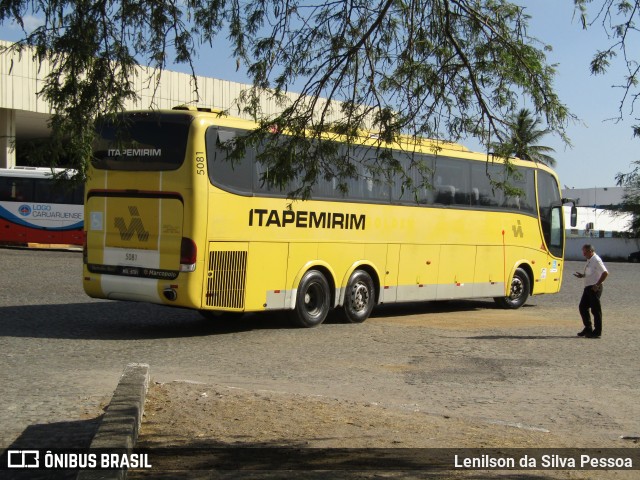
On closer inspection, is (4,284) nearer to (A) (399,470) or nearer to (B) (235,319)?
(B) (235,319)

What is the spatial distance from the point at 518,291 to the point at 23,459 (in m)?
17.0

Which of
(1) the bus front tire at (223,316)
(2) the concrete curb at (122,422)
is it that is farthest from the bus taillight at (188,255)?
(2) the concrete curb at (122,422)

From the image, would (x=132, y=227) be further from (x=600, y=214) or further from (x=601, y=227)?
(x=601, y=227)

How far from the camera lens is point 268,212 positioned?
15.7 metres

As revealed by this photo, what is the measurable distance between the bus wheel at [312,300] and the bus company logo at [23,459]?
31.2 feet

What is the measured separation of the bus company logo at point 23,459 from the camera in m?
6.84

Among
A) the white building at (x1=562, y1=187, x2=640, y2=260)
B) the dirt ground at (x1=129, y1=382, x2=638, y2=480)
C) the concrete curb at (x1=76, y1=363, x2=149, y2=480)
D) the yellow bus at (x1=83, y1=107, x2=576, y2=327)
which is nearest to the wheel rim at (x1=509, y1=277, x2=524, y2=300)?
the yellow bus at (x1=83, y1=107, x2=576, y2=327)

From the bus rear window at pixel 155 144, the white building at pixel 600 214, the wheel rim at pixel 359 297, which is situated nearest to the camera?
the bus rear window at pixel 155 144

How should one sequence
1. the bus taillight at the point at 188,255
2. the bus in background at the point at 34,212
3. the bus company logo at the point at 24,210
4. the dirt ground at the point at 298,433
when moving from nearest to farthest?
the dirt ground at the point at 298,433
the bus taillight at the point at 188,255
the bus in background at the point at 34,212
the bus company logo at the point at 24,210

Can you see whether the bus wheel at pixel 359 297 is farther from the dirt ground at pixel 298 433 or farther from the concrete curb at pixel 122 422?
the concrete curb at pixel 122 422

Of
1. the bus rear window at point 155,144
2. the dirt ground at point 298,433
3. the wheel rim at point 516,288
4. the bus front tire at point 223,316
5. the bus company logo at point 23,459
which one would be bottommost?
the bus front tire at point 223,316

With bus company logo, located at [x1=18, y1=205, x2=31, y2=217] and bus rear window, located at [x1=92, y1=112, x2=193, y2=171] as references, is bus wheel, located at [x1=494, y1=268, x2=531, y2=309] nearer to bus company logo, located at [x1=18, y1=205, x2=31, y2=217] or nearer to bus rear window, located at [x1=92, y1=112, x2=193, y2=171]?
bus rear window, located at [x1=92, y1=112, x2=193, y2=171]

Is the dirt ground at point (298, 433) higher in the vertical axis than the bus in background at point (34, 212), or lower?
lower

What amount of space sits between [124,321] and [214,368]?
17.3ft
